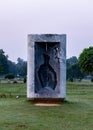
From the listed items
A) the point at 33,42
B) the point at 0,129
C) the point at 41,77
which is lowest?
the point at 0,129

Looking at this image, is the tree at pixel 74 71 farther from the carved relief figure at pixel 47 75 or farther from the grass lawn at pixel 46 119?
the grass lawn at pixel 46 119

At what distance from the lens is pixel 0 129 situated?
1298 cm

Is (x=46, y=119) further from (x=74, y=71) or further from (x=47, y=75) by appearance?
(x=74, y=71)

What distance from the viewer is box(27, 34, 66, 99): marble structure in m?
23.6

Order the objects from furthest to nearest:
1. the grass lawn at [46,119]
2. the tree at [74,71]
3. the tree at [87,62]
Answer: the tree at [74,71] < the tree at [87,62] < the grass lawn at [46,119]

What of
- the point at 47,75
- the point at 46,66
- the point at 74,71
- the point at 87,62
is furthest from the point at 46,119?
the point at 74,71

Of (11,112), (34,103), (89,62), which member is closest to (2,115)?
(11,112)

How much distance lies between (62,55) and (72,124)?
32.9 ft

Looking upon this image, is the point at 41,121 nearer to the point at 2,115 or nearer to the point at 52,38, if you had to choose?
the point at 2,115

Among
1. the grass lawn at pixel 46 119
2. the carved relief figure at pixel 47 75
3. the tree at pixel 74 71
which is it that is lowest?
the grass lawn at pixel 46 119

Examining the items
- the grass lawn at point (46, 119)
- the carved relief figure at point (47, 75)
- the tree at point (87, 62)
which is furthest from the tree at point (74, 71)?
the grass lawn at point (46, 119)

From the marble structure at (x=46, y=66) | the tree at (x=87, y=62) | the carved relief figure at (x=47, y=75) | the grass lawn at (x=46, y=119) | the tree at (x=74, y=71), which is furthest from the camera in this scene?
the tree at (x=74, y=71)

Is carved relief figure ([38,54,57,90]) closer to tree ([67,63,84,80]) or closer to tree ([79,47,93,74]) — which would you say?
tree ([79,47,93,74])

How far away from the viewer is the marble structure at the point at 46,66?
23625mm
